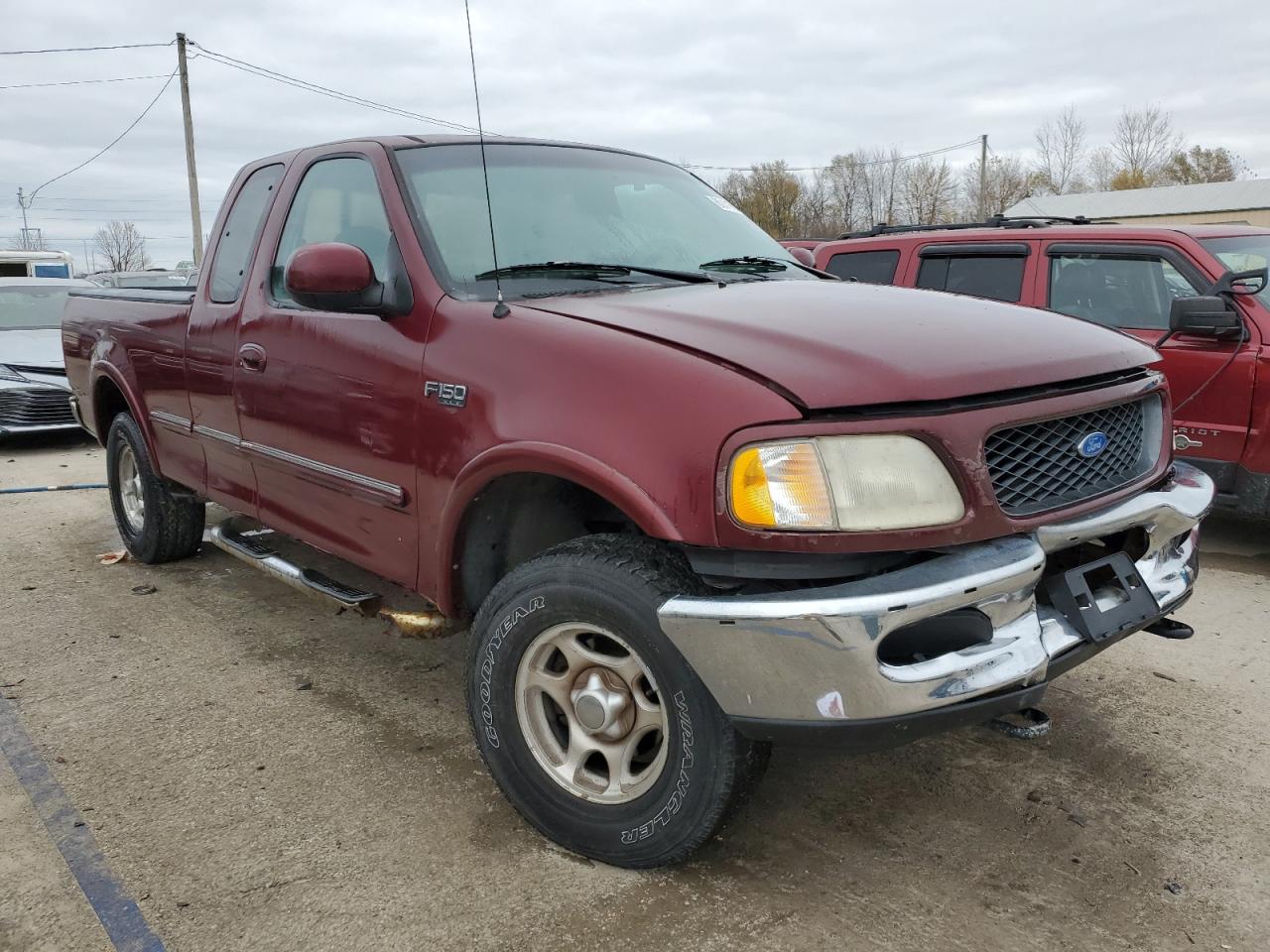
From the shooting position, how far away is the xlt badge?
2.62m

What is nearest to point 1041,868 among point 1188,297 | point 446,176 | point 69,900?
point 69,900

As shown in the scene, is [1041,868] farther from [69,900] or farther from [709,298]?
[69,900]

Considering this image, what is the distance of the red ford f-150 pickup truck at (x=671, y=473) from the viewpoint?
205 cm

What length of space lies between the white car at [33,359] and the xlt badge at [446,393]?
5.94 m

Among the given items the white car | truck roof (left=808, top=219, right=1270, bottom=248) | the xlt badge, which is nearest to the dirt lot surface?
the xlt badge

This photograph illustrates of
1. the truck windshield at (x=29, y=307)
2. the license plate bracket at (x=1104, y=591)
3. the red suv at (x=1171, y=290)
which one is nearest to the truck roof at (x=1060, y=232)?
the red suv at (x=1171, y=290)

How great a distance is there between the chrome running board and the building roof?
46694 millimetres

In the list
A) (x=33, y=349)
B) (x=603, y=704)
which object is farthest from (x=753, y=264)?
(x=33, y=349)

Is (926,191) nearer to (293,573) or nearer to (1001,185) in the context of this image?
(1001,185)

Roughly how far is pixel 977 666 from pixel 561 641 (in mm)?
980

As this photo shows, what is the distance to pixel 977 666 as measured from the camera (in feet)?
6.73

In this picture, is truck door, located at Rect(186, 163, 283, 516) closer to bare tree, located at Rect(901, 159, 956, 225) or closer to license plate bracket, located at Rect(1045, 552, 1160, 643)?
license plate bracket, located at Rect(1045, 552, 1160, 643)

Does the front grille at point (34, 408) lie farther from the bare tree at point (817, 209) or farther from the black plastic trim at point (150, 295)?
the bare tree at point (817, 209)

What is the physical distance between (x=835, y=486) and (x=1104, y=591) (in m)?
0.87
